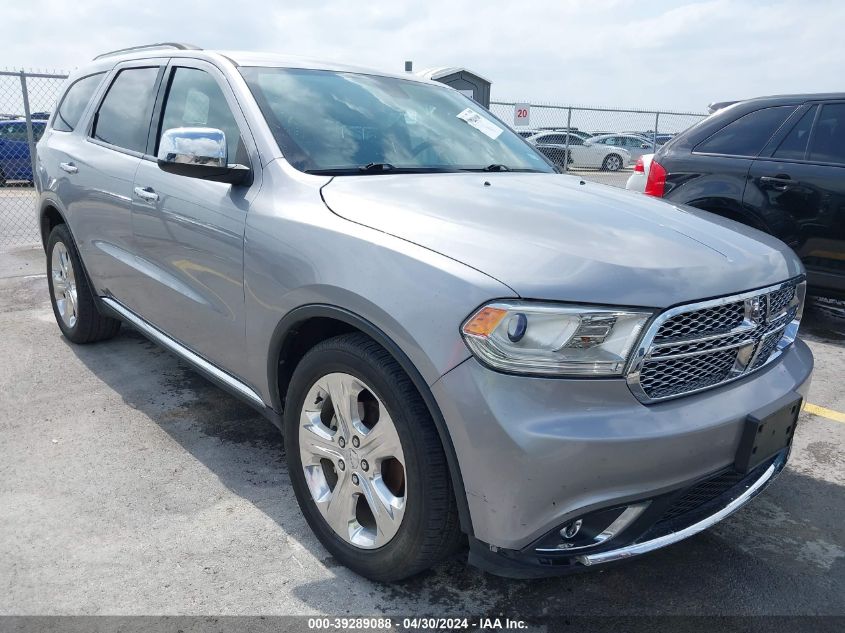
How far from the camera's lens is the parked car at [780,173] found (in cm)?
492

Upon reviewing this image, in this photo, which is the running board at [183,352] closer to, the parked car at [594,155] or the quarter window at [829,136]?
the quarter window at [829,136]

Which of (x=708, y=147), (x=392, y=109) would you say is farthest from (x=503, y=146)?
(x=708, y=147)

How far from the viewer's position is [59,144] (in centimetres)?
441

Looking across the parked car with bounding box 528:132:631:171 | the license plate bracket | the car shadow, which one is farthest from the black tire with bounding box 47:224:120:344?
the parked car with bounding box 528:132:631:171

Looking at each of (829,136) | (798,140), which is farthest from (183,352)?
(829,136)

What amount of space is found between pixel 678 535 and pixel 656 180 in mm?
4232

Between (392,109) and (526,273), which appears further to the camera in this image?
(392,109)

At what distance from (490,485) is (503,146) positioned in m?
2.09

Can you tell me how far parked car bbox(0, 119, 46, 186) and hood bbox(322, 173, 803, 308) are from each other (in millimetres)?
12135

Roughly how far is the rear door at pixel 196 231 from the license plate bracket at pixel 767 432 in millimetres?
1782

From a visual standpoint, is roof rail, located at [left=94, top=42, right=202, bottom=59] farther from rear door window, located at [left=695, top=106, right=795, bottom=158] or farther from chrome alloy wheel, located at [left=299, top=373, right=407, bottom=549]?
rear door window, located at [left=695, top=106, right=795, bottom=158]

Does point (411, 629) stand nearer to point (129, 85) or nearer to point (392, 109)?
point (392, 109)

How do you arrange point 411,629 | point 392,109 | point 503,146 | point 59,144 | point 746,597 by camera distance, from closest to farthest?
point 411,629 < point 746,597 < point 392,109 < point 503,146 < point 59,144

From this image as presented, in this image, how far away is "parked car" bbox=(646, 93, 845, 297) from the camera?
16.1 feet
